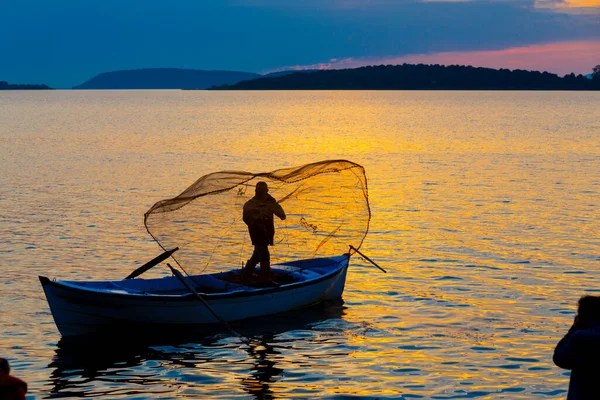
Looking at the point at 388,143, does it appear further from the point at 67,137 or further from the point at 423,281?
the point at 423,281

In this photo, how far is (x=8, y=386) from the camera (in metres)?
7.98

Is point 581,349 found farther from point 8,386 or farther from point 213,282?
point 213,282

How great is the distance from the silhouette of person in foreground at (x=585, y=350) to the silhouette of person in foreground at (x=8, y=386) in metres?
5.38

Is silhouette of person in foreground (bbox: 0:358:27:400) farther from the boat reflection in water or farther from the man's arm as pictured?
the boat reflection in water

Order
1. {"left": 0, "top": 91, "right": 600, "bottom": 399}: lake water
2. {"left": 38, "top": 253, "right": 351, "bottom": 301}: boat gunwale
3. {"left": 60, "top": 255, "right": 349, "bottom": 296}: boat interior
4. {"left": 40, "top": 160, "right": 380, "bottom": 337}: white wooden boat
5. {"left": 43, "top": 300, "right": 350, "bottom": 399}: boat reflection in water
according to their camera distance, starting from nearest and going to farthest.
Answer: {"left": 43, "top": 300, "right": 350, "bottom": 399}: boat reflection in water → {"left": 0, "top": 91, "right": 600, "bottom": 399}: lake water → {"left": 38, "top": 253, "right": 351, "bottom": 301}: boat gunwale → {"left": 40, "top": 160, "right": 380, "bottom": 337}: white wooden boat → {"left": 60, "top": 255, "right": 349, "bottom": 296}: boat interior

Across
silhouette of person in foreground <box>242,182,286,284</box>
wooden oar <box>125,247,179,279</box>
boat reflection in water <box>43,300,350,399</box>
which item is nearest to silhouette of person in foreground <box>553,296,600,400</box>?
boat reflection in water <box>43,300,350,399</box>

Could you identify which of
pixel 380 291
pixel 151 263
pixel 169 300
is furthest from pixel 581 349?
pixel 380 291

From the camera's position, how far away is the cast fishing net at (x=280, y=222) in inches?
840

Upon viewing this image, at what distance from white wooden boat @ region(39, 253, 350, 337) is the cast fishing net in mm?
983

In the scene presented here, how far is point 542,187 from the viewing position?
160 ft

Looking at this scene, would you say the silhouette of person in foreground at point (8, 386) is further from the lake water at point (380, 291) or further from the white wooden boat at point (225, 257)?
the white wooden boat at point (225, 257)

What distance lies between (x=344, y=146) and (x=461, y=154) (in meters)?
14.5

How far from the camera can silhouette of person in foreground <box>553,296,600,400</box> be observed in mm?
9117

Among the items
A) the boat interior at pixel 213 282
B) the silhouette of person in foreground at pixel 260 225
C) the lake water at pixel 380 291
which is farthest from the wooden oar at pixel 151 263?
the silhouette of person in foreground at pixel 260 225
